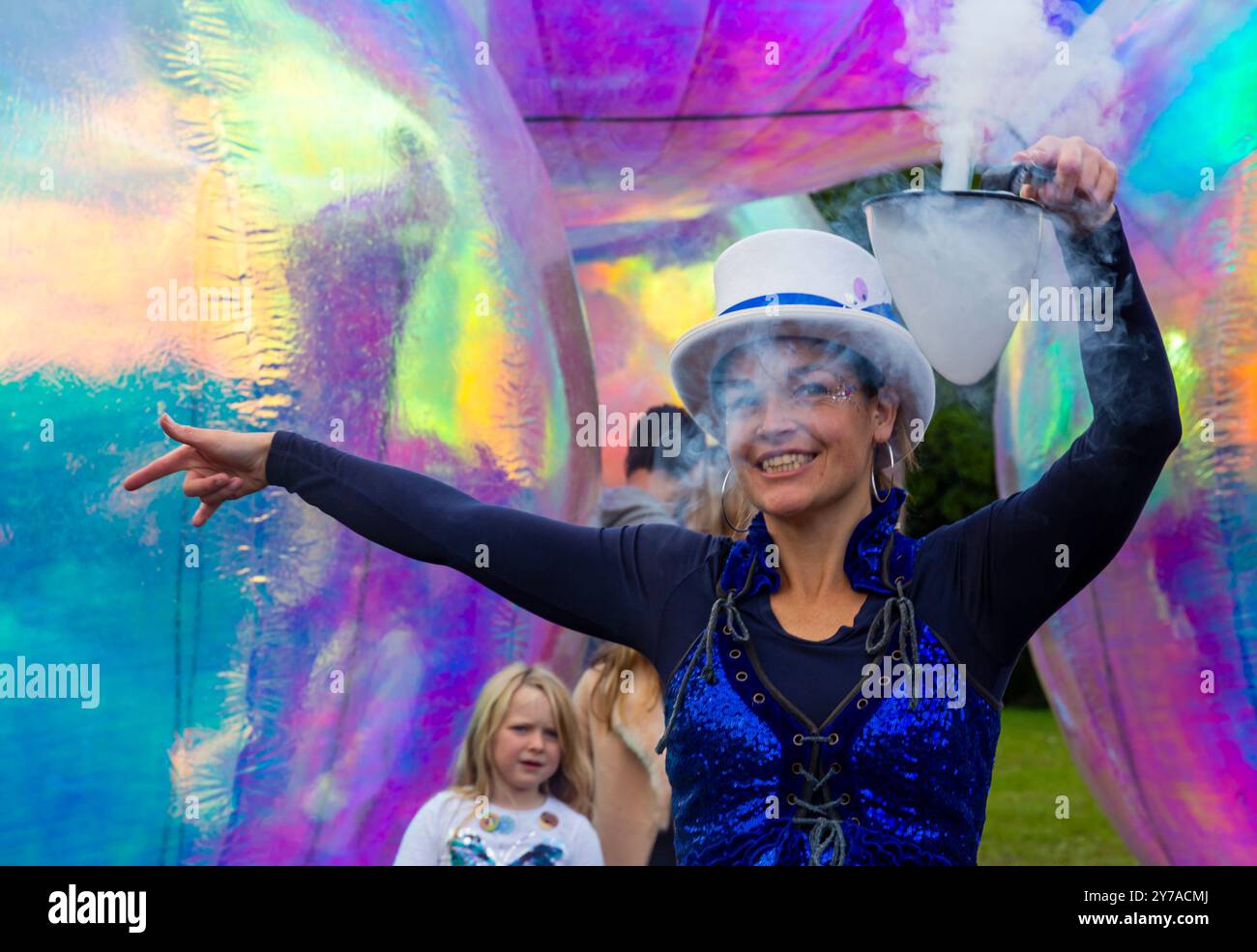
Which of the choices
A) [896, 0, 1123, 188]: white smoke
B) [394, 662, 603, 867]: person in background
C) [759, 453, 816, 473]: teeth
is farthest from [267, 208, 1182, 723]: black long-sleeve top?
[394, 662, 603, 867]: person in background

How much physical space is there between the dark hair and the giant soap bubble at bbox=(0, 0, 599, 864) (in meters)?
0.18

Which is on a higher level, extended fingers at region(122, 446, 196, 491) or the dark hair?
the dark hair

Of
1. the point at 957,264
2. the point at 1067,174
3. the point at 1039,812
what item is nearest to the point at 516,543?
the point at 957,264

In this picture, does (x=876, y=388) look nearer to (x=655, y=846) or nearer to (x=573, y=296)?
(x=573, y=296)

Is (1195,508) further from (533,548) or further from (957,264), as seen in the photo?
(533,548)

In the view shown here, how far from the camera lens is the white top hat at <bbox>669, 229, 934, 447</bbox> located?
1.69 meters

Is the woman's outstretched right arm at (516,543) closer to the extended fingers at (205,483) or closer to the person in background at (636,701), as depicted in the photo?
the extended fingers at (205,483)

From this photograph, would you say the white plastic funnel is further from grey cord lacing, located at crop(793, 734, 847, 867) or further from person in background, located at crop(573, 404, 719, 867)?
person in background, located at crop(573, 404, 719, 867)

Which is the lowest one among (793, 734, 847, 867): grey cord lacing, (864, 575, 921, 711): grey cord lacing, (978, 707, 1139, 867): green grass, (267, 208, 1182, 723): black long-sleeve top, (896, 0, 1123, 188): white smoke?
(978, 707, 1139, 867): green grass

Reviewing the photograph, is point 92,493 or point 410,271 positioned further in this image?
point 410,271

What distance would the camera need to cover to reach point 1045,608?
61.4 inches

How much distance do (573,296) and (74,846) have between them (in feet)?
4.24

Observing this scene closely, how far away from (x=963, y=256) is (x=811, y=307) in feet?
0.68
